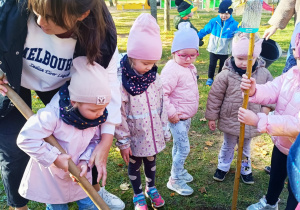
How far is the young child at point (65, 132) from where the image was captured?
1699 millimetres

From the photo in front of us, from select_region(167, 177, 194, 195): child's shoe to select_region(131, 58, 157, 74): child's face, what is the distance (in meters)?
1.26

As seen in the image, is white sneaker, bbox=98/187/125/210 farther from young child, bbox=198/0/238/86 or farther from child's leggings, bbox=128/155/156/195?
young child, bbox=198/0/238/86

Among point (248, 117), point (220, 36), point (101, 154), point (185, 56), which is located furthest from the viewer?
point (220, 36)

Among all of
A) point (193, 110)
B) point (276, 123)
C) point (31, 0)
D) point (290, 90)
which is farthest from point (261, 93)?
point (31, 0)

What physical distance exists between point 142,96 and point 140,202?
3.34 feet

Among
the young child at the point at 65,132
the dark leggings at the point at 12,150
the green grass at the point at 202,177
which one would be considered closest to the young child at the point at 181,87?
the green grass at the point at 202,177

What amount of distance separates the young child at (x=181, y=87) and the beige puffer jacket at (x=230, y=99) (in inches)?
7.9

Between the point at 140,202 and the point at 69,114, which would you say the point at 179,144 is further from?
the point at 69,114

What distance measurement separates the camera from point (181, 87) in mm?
2805

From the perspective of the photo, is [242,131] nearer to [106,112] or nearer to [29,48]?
[106,112]

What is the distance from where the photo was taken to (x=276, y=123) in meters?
2.00

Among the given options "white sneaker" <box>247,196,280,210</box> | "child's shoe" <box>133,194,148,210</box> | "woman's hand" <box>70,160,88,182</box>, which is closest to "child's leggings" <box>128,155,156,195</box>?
"child's shoe" <box>133,194,148,210</box>

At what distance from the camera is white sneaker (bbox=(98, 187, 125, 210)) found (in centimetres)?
276

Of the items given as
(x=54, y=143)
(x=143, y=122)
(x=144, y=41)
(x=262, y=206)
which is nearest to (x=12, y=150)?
(x=54, y=143)
